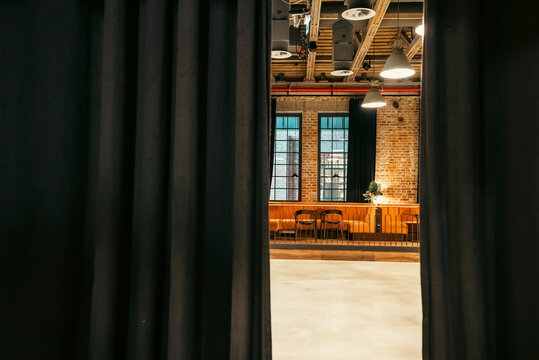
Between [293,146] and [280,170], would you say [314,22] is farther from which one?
[280,170]

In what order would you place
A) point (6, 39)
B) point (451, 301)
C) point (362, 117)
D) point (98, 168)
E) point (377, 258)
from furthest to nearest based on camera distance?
point (362, 117) < point (377, 258) < point (6, 39) < point (98, 168) < point (451, 301)

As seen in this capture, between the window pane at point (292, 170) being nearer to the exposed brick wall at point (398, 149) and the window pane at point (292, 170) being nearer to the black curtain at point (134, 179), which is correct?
the exposed brick wall at point (398, 149)

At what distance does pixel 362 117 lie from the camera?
32.4ft

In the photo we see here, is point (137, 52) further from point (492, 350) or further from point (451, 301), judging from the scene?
point (492, 350)

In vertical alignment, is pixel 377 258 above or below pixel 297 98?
below

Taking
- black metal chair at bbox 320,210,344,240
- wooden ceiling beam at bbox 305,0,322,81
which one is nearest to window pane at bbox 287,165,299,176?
black metal chair at bbox 320,210,344,240

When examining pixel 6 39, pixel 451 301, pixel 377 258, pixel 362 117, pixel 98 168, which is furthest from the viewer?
pixel 362 117

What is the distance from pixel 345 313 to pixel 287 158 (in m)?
7.03

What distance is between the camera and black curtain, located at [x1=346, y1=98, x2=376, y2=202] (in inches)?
384


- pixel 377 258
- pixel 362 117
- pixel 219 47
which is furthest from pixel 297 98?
pixel 219 47

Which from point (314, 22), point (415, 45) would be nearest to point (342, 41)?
point (314, 22)

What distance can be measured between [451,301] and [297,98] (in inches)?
362

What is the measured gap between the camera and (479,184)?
1406 millimetres

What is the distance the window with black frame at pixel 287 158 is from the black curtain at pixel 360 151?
1.41 metres
